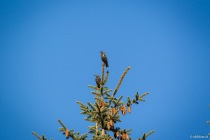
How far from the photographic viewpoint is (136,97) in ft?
20.5

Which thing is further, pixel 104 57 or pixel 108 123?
pixel 104 57

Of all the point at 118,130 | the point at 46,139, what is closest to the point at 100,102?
the point at 118,130

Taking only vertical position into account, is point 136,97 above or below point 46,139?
above

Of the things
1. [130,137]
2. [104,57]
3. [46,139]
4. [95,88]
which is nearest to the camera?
[46,139]

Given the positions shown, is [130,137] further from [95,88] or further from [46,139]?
[46,139]

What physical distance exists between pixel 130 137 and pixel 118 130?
375 mm

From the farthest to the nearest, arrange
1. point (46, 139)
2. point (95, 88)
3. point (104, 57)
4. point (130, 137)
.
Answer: point (104, 57), point (95, 88), point (130, 137), point (46, 139)

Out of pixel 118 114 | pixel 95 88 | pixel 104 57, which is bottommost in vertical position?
pixel 118 114

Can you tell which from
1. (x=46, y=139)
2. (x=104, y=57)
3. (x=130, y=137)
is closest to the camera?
(x=46, y=139)

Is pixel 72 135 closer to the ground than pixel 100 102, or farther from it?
closer to the ground

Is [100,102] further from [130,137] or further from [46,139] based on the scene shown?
[46,139]

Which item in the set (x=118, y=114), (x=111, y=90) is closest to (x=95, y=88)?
(x=111, y=90)

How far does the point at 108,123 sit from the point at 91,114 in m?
0.56

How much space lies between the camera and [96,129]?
641cm
